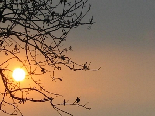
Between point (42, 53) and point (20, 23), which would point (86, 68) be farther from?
point (20, 23)

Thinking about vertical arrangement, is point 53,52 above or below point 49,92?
above

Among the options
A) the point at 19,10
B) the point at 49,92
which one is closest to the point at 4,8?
the point at 19,10

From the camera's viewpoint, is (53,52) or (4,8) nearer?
(4,8)

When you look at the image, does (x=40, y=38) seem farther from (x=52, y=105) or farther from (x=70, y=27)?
(x=52, y=105)

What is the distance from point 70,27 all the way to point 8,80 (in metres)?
1.65

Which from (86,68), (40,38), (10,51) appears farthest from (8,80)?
(86,68)

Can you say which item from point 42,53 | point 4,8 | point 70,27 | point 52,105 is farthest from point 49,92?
point 4,8

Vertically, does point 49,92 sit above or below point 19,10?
below

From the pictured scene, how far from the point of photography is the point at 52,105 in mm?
7223

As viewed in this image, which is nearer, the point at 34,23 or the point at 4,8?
the point at 4,8

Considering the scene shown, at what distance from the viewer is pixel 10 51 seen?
763 centimetres

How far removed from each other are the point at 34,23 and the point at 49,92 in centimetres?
140

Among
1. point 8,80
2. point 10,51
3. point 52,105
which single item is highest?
point 10,51

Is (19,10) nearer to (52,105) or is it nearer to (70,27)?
(70,27)
